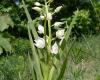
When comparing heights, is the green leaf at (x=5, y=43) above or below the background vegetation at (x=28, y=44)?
above

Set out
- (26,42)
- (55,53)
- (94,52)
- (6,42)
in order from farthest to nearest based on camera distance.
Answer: (26,42)
(94,52)
(6,42)
(55,53)

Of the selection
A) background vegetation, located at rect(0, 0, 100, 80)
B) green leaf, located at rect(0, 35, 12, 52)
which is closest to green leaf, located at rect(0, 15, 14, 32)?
background vegetation, located at rect(0, 0, 100, 80)

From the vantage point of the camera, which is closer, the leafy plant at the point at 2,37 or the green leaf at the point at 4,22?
the leafy plant at the point at 2,37

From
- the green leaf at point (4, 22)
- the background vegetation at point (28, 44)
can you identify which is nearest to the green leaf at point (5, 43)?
the background vegetation at point (28, 44)

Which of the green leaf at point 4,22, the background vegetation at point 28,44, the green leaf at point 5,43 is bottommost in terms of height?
the background vegetation at point 28,44

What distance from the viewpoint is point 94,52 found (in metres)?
3.66

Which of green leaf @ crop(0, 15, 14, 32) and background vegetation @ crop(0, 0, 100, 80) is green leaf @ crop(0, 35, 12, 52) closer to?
background vegetation @ crop(0, 0, 100, 80)

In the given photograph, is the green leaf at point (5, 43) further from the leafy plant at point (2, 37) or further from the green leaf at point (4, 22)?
the green leaf at point (4, 22)

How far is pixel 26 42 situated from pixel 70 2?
5.78 ft

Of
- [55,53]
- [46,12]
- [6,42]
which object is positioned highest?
[46,12]

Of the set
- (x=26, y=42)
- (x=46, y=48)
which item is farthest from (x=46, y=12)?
(x=26, y=42)

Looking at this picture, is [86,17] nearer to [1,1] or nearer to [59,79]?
[1,1]

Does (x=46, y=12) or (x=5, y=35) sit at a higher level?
(x=46, y=12)

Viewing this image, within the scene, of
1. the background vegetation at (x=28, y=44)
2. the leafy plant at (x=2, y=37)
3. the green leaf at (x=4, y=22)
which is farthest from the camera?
the green leaf at (x=4, y=22)
